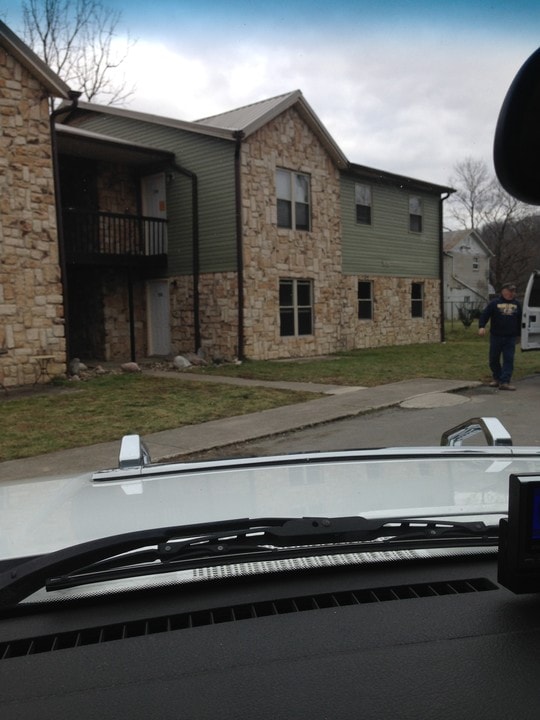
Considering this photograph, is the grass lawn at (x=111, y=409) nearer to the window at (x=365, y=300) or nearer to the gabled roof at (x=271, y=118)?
the gabled roof at (x=271, y=118)

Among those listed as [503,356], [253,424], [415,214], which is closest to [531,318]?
[503,356]

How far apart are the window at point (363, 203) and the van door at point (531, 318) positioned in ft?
30.8

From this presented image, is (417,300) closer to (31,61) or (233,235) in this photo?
(233,235)

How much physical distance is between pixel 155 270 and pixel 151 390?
8087 mm

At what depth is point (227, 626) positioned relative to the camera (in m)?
1.38

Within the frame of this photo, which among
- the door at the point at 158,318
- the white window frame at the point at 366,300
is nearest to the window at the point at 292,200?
the white window frame at the point at 366,300

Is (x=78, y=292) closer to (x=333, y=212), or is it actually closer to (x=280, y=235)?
(x=280, y=235)

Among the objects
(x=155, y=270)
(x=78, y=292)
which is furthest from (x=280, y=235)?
(x=78, y=292)

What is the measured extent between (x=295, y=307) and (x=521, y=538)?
18.5 meters

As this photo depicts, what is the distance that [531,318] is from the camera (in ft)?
43.6

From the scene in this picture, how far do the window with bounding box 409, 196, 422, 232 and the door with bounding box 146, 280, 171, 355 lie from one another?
32.2 ft

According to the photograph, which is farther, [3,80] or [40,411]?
[3,80]

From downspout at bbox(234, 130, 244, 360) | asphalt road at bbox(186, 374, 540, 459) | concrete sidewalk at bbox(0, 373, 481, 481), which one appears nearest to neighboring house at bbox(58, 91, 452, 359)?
downspout at bbox(234, 130, 244, 360)

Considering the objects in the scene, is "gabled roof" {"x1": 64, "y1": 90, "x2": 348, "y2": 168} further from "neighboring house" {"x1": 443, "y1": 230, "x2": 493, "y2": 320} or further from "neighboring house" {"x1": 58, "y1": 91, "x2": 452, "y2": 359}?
"neighboring house" {"x1": 443, "y1": 230, "x2": 493, "y2": 320}
